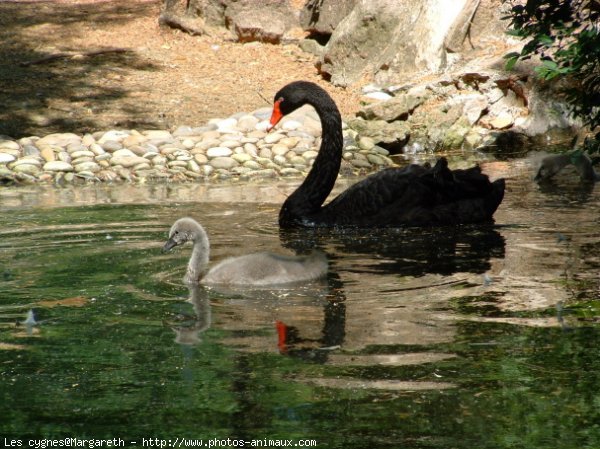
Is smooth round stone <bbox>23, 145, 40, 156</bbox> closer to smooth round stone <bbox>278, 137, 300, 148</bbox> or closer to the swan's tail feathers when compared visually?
smooth round stone <bbox>278, 137, 300, 148</bbox>

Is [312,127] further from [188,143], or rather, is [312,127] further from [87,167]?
[87,167]

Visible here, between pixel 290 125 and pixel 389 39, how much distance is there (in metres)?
3.86

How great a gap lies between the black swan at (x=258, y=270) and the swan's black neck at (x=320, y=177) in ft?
7.06

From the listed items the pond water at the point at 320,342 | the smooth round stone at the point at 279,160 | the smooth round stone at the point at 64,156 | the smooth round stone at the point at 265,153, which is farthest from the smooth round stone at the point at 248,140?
the pond water at the point at 320,342

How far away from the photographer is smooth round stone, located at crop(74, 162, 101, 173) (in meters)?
12.0

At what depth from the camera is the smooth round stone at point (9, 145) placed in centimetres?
1249

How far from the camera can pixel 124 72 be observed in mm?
17219

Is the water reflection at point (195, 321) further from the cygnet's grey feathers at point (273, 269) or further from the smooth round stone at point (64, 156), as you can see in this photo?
the smooth round stone at point (64, 156)

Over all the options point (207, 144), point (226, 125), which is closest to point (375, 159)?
point (207, 144)

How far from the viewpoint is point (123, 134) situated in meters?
13.1

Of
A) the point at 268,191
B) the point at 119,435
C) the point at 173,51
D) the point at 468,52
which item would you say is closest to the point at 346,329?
the point at 119,435

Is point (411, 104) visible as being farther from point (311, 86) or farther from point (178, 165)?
point (311, 86)

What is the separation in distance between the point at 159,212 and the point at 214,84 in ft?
25.4

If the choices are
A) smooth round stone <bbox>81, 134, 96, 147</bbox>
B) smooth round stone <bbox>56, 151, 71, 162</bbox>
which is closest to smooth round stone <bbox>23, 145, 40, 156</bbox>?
smooth round stone <bbox>56, 151, 71, 162</bbox>
